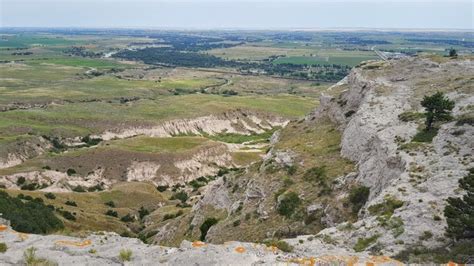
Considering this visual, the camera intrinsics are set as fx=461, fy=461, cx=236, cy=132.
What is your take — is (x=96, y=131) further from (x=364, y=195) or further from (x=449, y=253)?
(x=449, y=253)

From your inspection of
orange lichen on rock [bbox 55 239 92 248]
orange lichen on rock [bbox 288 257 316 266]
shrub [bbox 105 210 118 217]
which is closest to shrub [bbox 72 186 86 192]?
shrub [bbox 105 210 118 217]

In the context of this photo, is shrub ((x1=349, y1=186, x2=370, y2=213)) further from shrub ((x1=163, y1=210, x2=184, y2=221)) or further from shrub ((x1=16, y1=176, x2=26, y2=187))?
shrub ((x1=16, y1=176, x2=26, y2=187))

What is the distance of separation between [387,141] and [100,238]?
2636cm

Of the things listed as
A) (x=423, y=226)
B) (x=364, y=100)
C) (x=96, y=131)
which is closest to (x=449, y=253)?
(x=423, y=226)

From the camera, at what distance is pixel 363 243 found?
1051 inches

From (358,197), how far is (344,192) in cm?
202

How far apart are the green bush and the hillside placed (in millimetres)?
10841

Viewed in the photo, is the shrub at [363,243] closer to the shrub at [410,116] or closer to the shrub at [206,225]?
the shrub at [410,116]

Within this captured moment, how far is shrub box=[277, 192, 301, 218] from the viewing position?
4111cm

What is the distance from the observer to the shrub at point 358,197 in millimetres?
37406

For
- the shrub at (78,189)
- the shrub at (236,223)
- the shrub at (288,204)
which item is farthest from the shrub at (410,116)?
the shrub at (78,189)

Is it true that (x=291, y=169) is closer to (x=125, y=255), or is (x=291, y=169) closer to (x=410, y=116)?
(x=410, y=116)

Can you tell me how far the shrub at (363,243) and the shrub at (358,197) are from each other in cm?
1017

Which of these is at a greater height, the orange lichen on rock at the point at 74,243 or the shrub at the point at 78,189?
the orange lichen on rock at the point at 74,243
